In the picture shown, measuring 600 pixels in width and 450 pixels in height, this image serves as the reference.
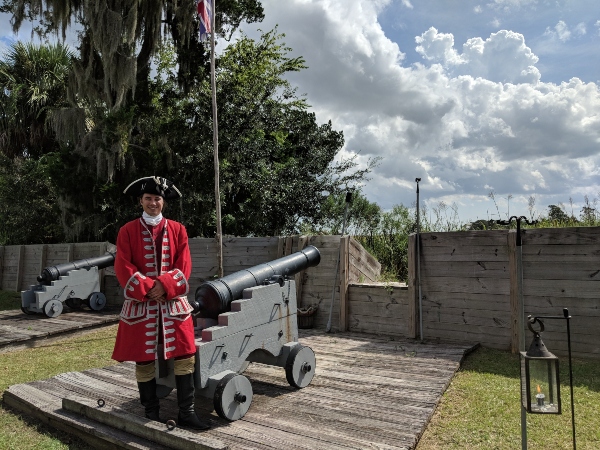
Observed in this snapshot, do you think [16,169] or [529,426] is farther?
[16,169]

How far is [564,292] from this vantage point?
5.66m

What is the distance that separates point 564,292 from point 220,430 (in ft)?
13.5

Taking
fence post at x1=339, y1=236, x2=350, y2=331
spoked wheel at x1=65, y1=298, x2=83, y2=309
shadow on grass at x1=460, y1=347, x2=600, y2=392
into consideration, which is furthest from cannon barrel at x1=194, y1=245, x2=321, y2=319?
spoked wheel at x1=65, y1=298, x2=83, y2=309

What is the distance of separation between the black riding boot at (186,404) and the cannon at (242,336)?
11 centimetres

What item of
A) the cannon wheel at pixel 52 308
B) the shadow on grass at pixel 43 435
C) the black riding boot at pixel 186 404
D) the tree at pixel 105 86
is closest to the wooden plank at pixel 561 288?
the black riding boot at pixel 186 404

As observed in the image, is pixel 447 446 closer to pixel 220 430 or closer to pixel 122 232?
pixel 220 430

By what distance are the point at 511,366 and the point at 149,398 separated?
3724mm

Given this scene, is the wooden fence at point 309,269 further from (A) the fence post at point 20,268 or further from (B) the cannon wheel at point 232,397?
(B) the cannon wheel at point 232,397

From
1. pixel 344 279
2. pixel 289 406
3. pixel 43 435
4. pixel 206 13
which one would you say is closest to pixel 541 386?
pixel 289 406

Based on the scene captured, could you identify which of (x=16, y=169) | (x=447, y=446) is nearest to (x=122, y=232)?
(x=447, y=446)

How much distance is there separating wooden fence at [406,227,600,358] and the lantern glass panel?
110 inches

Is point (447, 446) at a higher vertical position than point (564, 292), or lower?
lower

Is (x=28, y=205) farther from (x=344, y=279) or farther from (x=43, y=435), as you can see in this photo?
(x=43, y=435)

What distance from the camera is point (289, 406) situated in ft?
13.5
